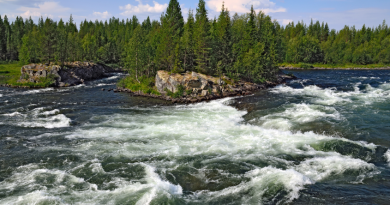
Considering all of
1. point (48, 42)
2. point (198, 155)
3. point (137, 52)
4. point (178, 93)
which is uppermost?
point (48, 42)

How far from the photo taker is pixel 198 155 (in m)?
25.5

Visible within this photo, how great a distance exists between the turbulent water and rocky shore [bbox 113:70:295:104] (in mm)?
10190

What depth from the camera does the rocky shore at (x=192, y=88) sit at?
55.9m

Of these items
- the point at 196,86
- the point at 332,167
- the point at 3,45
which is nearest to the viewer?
the point at 332,167

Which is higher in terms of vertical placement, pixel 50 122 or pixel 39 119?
pixel 39 119

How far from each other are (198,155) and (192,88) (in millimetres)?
33027

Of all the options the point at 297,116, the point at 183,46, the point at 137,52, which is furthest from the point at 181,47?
the point at 297,116

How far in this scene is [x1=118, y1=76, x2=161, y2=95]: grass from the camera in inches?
2432

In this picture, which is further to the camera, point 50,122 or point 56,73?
point 56,73

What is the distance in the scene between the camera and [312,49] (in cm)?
16288

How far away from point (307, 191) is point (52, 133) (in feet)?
96.2

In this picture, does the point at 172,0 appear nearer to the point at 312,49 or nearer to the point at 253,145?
the point at 253,145

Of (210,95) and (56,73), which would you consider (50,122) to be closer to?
(210,95)

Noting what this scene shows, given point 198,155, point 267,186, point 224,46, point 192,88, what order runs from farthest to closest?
point 224,46, point 192,88, point 198,155, point 267,186
